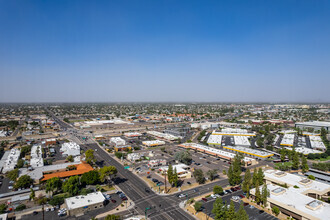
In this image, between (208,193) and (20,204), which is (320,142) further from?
(20,204)

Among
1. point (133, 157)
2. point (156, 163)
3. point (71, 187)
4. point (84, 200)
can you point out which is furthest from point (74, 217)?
point (133, 157)

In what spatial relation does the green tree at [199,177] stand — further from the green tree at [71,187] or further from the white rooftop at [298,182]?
the green tree at [71,187]

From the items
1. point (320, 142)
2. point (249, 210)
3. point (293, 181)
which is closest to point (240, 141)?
point (320, 142)

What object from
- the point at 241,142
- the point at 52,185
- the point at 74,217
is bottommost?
the point at 241,142

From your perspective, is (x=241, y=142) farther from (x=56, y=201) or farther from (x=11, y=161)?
(x=11, y=161)

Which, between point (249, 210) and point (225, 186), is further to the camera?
point (225, 186)

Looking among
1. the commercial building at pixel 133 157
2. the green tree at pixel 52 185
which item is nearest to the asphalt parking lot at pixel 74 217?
the green tree at pixel 52 185
